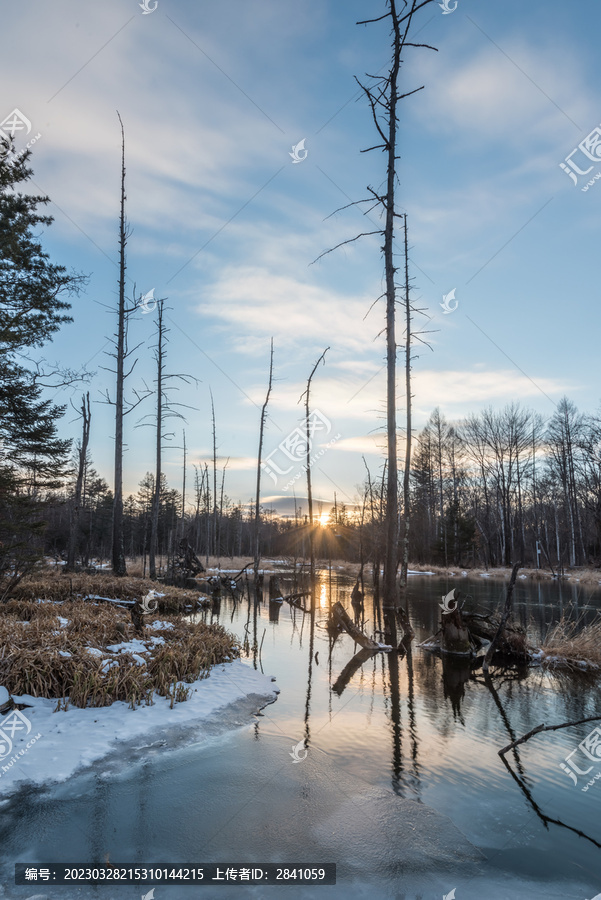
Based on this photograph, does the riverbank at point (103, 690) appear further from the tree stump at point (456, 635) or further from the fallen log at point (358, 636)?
the tree stump at point (456, 635)

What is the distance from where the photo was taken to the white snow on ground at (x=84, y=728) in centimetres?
467

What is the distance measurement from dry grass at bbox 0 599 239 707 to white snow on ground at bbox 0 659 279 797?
0.18m

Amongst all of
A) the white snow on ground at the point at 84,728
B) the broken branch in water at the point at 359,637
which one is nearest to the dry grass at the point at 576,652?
the broken branch in water at the point at 359,637

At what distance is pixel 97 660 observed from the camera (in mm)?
6867

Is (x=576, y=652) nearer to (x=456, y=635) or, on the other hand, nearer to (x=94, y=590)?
(x=456, y=635)

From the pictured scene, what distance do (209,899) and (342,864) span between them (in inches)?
39.4

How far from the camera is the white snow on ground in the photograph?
4.67 m

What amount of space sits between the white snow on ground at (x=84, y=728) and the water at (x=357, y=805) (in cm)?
29

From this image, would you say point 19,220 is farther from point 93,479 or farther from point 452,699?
point 93,479

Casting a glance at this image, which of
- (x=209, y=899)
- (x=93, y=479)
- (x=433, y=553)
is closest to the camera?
(x=209, y=899)

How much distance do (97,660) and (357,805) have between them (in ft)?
14.2

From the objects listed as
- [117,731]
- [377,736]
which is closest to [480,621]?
[377,736]

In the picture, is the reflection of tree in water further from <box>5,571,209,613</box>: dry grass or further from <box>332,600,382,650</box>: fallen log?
<box>5,571,209,613</box>: dry grass

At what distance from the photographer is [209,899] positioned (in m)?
3.04
